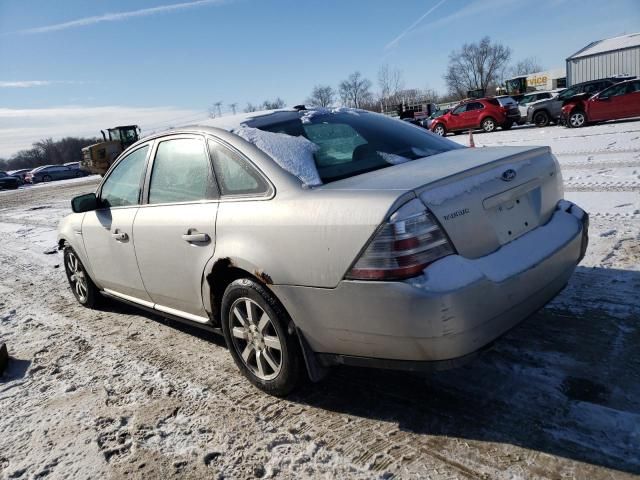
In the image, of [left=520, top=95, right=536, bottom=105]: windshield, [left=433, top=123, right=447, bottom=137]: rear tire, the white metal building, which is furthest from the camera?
the white metal building

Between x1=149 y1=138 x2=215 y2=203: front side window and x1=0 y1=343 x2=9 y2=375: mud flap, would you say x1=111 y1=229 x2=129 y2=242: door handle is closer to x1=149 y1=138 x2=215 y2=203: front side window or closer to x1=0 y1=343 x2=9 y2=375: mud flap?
x1=149 y1=138 x2=215 y2=203: front side window

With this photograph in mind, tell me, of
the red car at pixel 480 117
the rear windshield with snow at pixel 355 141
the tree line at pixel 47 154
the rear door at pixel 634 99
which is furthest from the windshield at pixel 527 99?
the tree line at pixel 47 154

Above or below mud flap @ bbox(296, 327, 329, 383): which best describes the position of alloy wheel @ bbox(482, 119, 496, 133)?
below

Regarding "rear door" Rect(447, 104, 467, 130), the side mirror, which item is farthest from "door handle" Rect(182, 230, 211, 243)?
"rear door" Rect(447, 104, 467, 130)

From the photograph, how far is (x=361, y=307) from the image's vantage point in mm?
2182

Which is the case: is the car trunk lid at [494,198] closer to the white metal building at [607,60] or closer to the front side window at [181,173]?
the front side window at [181,173]

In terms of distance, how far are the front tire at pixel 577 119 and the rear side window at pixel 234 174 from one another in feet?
55.6

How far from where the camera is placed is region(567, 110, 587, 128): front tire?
54.1 ft

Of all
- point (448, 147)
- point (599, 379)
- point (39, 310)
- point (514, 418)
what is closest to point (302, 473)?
point (514, 418)

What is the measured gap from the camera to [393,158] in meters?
2.96

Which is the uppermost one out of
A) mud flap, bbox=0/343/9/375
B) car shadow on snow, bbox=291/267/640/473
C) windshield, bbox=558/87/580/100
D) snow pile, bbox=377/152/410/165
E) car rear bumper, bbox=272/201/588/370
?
snow pile, bbox=377/152/410/165

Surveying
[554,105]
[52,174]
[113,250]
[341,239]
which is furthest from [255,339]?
[52,174]

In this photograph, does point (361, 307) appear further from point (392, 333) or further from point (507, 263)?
point (507, 263)

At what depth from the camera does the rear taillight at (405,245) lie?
2.06 metres
